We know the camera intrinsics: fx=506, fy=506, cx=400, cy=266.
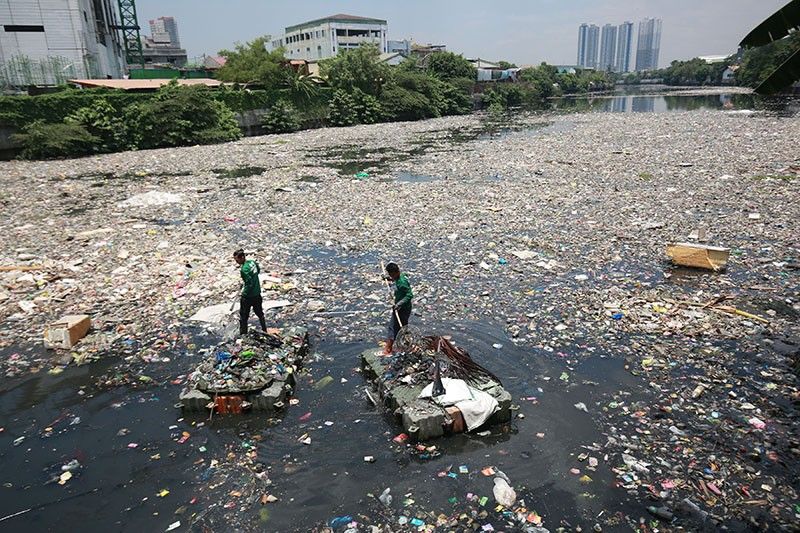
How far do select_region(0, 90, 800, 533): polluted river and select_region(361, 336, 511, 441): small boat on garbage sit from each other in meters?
0.16

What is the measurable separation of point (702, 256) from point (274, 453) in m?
7.11

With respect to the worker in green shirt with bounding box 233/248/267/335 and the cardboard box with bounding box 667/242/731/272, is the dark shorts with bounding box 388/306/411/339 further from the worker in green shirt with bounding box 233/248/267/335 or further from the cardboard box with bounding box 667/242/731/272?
the cardboard box with bounding box 667/242/731/272

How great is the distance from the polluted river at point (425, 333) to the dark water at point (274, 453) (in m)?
0.02

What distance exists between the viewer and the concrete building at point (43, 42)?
33031mm

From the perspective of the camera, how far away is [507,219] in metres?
11.3

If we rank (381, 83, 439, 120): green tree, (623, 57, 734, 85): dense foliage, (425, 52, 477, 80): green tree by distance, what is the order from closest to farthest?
(381, 83, 439, 120): green tree
(425, 52, 477, 80): green tree
(623, 57, 734, 85): dense foliage

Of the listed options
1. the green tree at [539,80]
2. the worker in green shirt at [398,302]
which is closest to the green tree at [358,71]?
the green tree at [539,80]

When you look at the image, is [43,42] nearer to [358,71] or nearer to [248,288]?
[358,71]

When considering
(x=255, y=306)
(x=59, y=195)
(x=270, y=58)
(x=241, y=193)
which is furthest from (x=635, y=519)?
(x=270, y=58)

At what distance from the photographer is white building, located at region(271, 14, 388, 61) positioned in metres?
79.9

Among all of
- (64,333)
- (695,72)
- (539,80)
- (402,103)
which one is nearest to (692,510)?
(64,333)

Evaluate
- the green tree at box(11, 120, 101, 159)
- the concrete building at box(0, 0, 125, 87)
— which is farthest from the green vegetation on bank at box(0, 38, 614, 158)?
the concrete building at box(0, 0, 125, 87)

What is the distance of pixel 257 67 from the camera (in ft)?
124

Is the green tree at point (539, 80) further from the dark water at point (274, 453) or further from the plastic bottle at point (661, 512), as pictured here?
the plastic bottle at point (661, 512)
